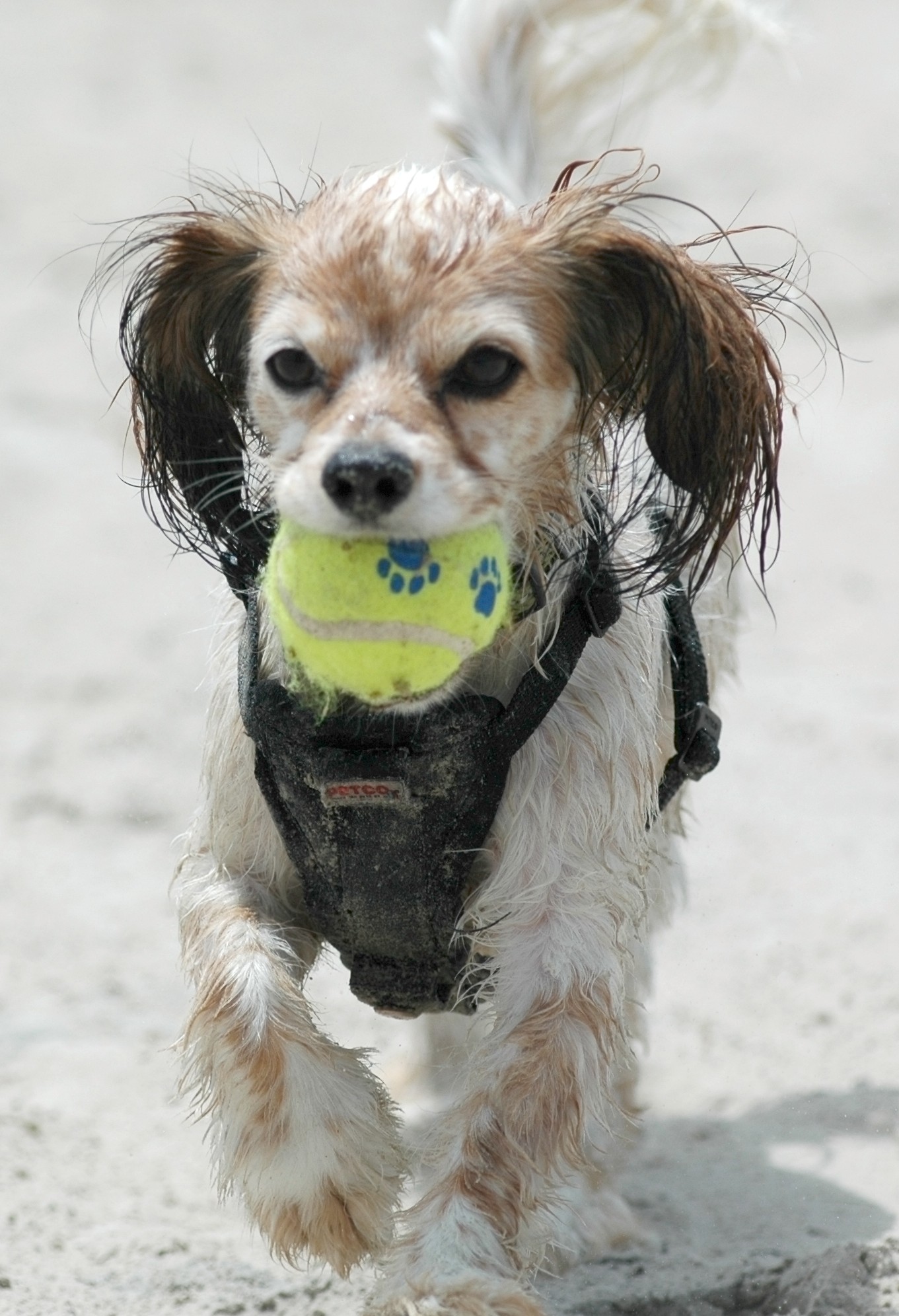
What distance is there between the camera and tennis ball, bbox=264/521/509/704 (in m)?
2.63

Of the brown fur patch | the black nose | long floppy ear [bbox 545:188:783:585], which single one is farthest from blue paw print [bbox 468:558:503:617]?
the brown fur patch

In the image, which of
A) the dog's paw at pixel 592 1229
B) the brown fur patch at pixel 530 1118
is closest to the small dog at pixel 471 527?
the brown fur patch at pixel 530 1118

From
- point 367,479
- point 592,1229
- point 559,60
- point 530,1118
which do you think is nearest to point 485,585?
point 367,479

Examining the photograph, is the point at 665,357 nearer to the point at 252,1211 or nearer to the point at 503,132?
the point at 252,1211

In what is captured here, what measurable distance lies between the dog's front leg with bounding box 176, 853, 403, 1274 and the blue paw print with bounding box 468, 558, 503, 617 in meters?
0.75

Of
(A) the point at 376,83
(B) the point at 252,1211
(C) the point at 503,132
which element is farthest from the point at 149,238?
(A) the point at 376,83

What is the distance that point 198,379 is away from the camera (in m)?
3.13

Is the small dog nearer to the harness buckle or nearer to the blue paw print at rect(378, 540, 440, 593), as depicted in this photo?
the blue paw print at rect(378, 540, 440, 593)

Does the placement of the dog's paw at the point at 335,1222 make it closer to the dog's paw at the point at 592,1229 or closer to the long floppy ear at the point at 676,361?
the dog's paw at the point at 592,1229

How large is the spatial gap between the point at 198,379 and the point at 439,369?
0.59 meters

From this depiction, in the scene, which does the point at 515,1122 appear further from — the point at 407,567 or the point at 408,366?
the point at 408,366

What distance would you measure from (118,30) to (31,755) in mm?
6929

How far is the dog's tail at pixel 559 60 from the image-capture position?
4.88 m

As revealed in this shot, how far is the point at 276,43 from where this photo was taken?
11555mm
